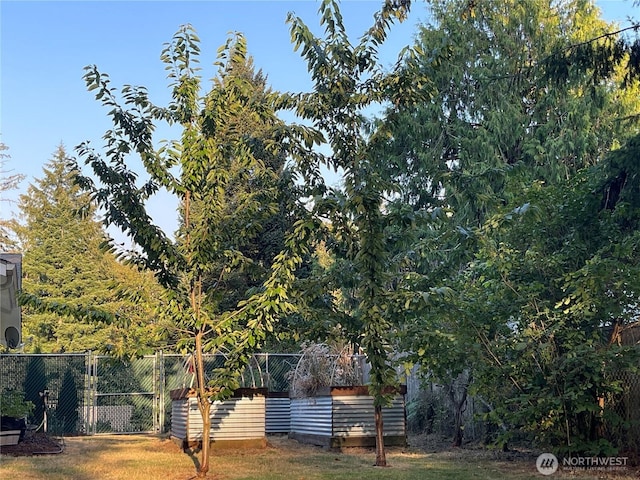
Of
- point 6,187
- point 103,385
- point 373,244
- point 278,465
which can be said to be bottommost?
point 278,465

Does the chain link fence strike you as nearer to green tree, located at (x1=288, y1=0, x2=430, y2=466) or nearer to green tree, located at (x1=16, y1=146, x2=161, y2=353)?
green tree, located at (x1=288, y1=0, x2=430, y2=466)

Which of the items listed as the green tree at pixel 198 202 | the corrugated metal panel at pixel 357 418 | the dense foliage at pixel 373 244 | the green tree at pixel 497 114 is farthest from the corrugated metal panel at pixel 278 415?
the green tree at pixel 198 202

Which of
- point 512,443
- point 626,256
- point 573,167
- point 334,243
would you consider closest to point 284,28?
point 334,243

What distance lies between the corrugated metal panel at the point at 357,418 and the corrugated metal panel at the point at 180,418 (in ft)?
7.56

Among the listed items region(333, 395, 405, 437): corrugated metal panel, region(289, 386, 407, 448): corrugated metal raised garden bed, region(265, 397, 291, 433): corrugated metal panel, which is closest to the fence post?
region(265, 397, 291, 433): corrugated metal panel

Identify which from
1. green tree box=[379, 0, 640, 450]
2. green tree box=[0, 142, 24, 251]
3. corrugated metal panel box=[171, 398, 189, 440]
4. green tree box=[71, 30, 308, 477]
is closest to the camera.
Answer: green tree box=[71, 30, 308, 477]

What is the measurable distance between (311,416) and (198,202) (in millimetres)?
4916

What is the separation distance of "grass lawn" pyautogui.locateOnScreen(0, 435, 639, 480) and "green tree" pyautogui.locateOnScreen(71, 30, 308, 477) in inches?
36.6

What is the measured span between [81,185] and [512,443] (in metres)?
6.97

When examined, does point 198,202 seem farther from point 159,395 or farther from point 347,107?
point 159,395

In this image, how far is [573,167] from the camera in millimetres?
15695

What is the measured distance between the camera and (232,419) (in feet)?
32.6

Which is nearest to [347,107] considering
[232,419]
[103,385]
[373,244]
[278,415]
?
[373,244]

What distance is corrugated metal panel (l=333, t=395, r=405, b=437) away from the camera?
1003 centimetres
